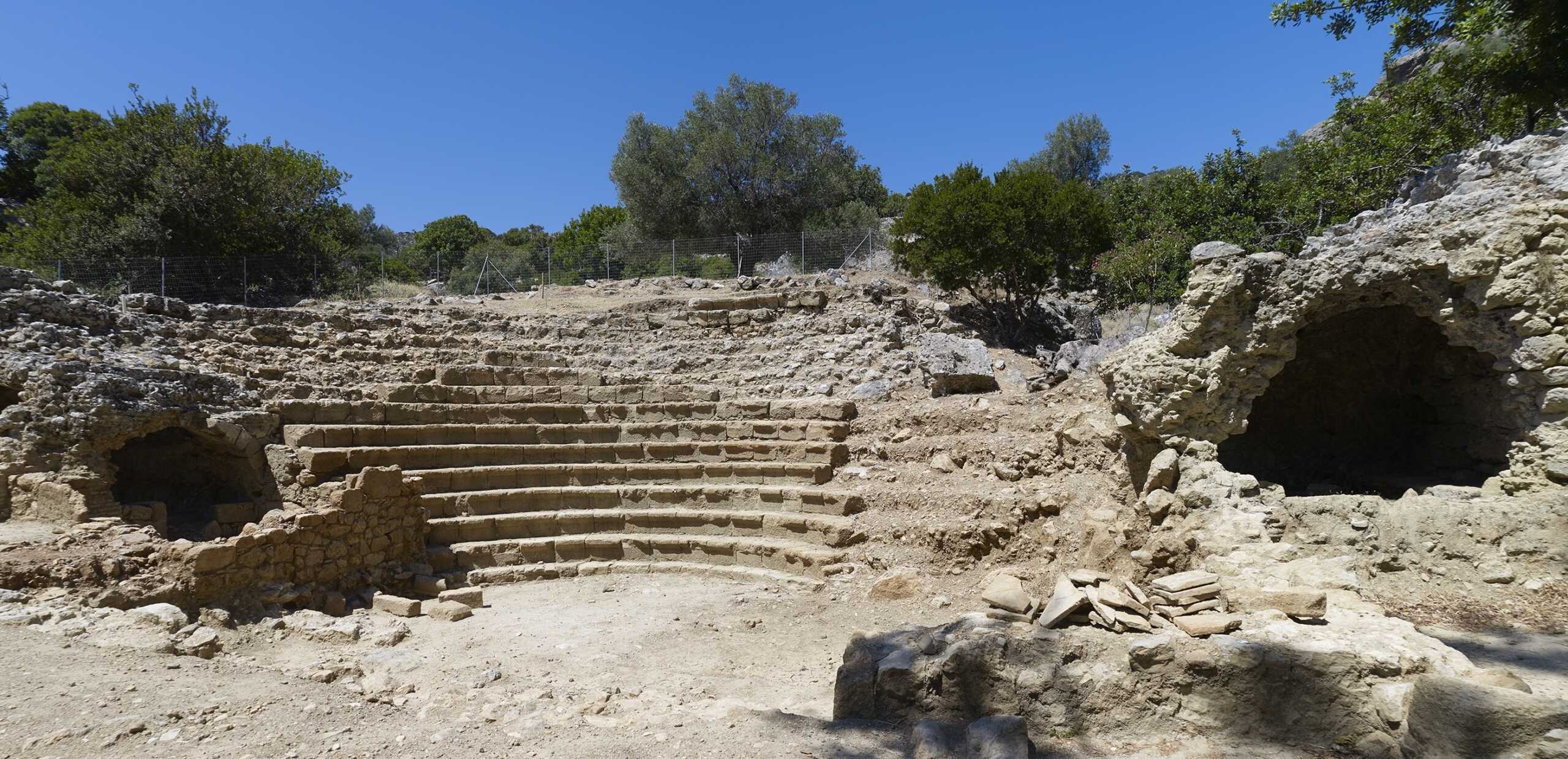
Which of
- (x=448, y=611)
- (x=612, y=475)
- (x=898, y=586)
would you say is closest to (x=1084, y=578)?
(x=898, y=586)

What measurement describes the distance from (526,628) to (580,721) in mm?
2972

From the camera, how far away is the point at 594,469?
36.9 feet

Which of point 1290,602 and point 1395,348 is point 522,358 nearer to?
point 1290,602

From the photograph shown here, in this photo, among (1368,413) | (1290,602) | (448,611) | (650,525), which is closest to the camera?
(1290,602)

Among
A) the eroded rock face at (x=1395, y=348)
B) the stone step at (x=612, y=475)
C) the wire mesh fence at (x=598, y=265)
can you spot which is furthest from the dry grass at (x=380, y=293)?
the eroded rock face at (x=1395, y=348)

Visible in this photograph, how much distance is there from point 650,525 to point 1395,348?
9501 mm

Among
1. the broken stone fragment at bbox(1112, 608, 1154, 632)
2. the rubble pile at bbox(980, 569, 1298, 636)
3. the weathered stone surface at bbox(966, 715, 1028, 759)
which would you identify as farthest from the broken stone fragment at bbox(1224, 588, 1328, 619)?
the weathered stone surface at bbox(966, 715, 1028, 759)

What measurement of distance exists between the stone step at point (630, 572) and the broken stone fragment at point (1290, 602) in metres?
4.53

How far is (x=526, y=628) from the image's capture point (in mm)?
7848

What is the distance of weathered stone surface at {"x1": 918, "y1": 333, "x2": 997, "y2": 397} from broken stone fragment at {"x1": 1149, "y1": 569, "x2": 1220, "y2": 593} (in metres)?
7.00

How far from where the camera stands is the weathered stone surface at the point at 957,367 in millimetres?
13039

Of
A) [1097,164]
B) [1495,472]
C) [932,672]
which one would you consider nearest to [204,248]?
[932,672]

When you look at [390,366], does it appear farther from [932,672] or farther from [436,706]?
[932,672]

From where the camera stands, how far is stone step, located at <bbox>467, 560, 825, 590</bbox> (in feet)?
30.9
